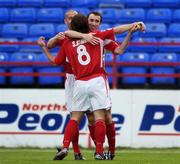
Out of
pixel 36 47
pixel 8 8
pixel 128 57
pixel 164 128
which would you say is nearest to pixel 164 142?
pixel 164 128

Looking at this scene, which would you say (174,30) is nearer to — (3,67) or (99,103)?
(3,67)

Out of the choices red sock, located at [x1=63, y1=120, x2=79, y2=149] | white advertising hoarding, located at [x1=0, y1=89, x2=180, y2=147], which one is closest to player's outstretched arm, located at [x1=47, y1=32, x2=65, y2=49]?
red sock, located at [x1=63, y1=120, x2=79, y2=149]

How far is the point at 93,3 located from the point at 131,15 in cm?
147

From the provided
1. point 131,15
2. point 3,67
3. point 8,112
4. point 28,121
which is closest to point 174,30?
point 131,15

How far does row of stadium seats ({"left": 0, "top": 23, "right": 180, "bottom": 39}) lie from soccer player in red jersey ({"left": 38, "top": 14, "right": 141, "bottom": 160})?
8.01 meters

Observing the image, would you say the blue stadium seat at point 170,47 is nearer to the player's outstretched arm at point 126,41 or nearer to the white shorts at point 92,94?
the player's outstretched arm at point 126,41

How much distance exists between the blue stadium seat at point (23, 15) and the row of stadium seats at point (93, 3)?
522 mm

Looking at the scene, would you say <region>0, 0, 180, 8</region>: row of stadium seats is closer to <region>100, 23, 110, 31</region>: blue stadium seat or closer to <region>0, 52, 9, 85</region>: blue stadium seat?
<region>100, 23, 110, 31</region>: blue stadium seat

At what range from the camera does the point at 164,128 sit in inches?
600

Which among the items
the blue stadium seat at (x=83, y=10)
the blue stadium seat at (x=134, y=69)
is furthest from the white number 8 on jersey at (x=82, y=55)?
the blue stadium seat at (x=83, y=10)

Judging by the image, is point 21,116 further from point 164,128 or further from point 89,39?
point 89,39

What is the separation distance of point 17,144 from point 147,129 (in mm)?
2684

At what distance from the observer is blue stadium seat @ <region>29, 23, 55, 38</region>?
18.0 m

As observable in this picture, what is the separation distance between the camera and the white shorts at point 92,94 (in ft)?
31.5
